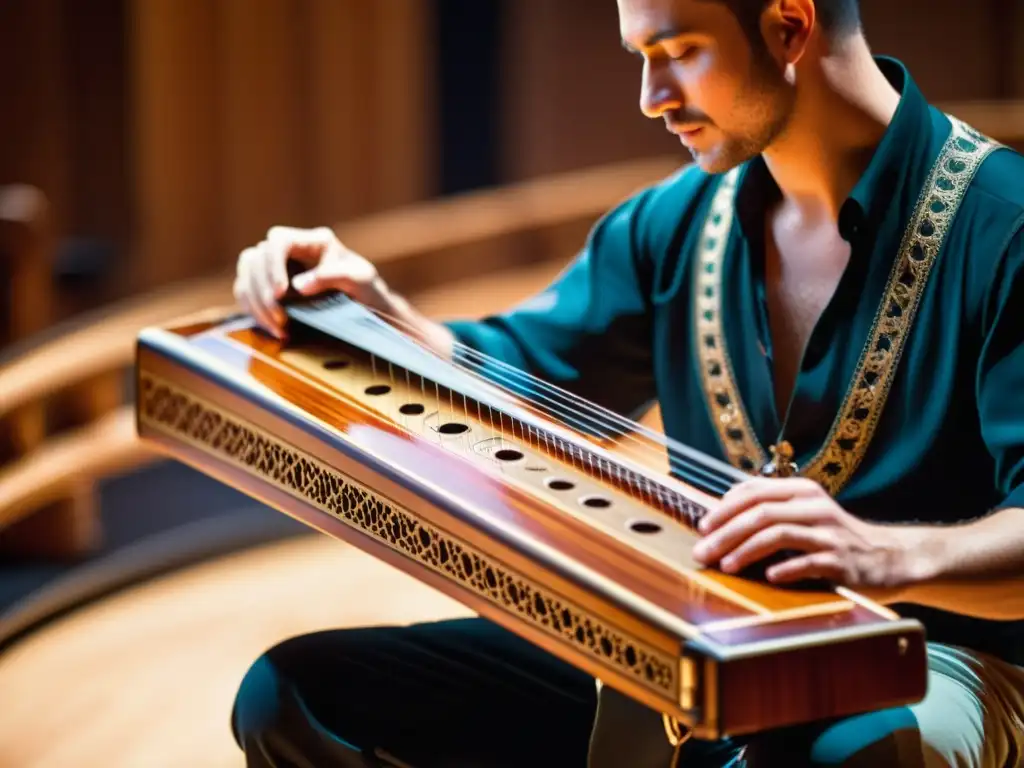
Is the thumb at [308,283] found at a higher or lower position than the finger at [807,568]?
higher

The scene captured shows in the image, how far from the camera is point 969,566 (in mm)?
1340

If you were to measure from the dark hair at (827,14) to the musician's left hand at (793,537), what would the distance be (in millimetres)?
587

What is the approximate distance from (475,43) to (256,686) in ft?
16.6

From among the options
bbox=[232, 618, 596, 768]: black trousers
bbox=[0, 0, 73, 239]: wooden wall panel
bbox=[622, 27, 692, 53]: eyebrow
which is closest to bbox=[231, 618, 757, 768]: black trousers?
bbox=[232, 618, 596, 768]: black trousers

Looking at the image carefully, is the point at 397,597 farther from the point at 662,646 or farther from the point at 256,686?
the point at 662,646

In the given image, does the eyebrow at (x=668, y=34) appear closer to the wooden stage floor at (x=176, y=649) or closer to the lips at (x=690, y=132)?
the lips at (x=690, y=132)

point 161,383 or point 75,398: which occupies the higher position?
point 161,383

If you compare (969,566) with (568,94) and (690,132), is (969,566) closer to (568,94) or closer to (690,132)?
(690,132)

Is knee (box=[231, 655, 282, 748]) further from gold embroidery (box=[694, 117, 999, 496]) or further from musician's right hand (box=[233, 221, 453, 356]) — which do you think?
gold embroidery (box=[694, 117, 999, 496])

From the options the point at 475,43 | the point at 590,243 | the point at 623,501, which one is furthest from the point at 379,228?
the point at 623,501

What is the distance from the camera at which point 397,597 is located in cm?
323

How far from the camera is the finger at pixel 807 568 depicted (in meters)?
1.23

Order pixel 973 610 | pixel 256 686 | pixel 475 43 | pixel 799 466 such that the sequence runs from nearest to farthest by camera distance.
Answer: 1. pixel 973 610
2. pixel 256 686
3. pixel 799 466
4. pixel 475 43

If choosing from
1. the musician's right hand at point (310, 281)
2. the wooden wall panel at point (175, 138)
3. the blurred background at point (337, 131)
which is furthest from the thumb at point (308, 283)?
the wooden wall panel at point (175, 138)
